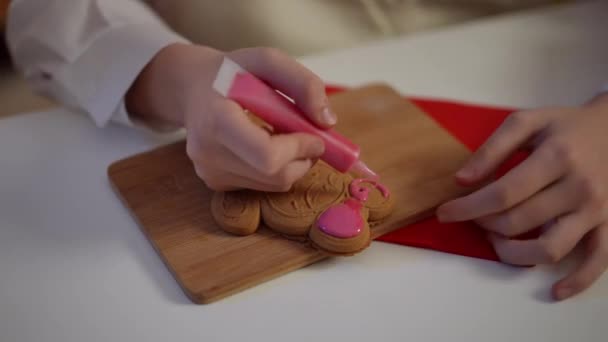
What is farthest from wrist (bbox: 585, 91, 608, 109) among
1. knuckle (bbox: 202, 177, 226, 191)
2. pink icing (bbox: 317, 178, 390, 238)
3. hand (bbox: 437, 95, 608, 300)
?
knuckle (bbox: 202, 177, 226, 191)

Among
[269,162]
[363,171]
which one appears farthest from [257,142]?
[363,171]

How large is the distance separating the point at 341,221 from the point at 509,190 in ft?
0.52

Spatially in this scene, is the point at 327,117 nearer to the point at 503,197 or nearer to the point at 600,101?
the point at 503,197

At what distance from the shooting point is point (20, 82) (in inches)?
50.8

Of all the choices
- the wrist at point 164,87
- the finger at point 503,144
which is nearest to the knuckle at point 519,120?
the finger at point 503,144

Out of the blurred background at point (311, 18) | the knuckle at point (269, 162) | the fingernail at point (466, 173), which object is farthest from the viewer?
the blurred background at point (311, 18)

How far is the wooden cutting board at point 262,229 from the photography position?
0.53m

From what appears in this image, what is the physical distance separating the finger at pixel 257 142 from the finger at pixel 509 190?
16 cm

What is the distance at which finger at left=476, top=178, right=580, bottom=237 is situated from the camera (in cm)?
56

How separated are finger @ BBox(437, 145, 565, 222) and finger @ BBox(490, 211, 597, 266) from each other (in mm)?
34

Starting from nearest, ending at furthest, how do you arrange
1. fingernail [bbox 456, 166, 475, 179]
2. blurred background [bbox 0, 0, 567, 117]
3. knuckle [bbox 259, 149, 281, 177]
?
knuckle [bbox 259, 149, 281, 177], fingernail [bbox 456, 166, 475, 179], blurred background [bbox 0, 0, 567, 117]

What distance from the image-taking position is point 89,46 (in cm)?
70

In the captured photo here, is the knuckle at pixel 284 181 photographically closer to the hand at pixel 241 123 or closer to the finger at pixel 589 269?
the hand at pixel 241 123

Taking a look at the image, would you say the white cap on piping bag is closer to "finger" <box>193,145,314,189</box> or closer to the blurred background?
"finger" <box>193,145,314,189</box>
